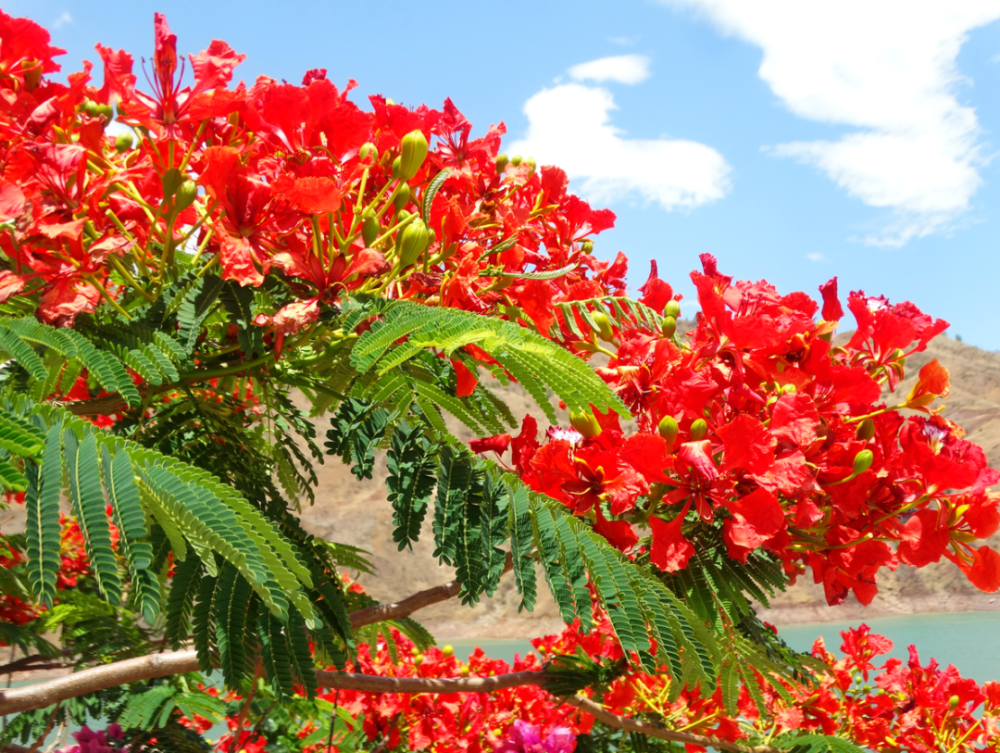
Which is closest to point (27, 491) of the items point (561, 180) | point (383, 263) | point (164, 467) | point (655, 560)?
point (164, 467)

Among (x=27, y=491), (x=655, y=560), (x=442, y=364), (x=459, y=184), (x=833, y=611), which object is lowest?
(x=833, y=611)

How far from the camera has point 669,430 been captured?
857 millimetres

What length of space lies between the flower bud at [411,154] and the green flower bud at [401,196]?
0.02 m

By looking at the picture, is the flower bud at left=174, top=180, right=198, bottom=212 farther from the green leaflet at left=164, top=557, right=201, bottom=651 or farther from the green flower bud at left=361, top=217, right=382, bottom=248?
the green leaflet at left=164, top=557, right=201, bottom=651

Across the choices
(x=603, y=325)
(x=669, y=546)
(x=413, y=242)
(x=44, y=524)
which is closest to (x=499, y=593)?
(x=603, y=325)

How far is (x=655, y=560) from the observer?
88 cm

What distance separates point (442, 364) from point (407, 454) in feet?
0.86

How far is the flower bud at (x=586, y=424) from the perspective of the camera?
2.90 feet

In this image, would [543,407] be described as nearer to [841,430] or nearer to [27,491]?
[841,430]

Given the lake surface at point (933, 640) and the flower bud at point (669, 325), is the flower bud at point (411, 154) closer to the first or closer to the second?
the flower bud at point (669, 325)

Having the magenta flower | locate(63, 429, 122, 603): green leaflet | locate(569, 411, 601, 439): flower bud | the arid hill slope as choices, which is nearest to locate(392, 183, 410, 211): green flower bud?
locate(569, 411, 601, 439): flower bud

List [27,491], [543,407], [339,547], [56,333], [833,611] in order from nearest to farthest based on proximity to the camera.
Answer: [27,491] < [56,333] < [543,407] < [339,547] < [833,611]

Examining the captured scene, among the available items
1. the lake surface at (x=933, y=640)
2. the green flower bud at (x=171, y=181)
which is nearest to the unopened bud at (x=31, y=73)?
the green flower bud at (x=171, y=181)

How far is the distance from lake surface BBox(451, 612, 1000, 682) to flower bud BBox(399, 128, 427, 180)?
6.54m
